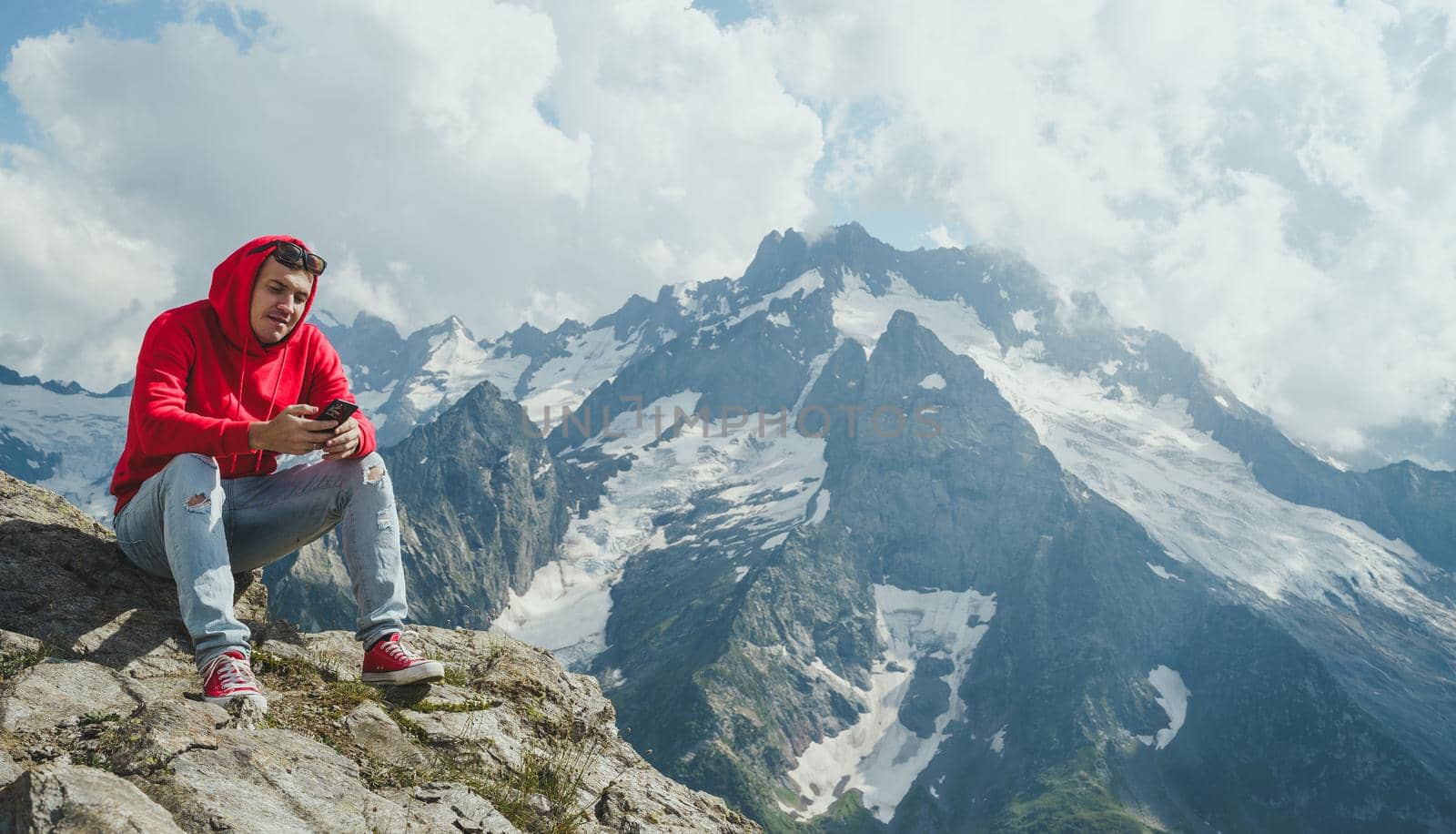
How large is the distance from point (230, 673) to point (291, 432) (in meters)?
1.68

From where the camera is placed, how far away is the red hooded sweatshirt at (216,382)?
608 centimetres

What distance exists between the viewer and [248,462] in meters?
6.82

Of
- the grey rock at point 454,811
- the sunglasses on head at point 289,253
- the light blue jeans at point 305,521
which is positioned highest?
the sunglasses on head at point 289,253

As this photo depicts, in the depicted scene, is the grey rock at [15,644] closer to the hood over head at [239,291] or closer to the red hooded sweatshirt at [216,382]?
the red hooded sweatshirt at [216,382]

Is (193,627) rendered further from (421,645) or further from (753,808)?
(753,808)

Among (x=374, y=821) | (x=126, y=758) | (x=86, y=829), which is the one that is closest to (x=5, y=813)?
(x=86, y=829)

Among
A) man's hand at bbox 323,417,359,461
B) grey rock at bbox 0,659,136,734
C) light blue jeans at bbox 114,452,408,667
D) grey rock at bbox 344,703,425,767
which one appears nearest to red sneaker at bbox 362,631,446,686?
light blue jeans at bbox 114,452,408,667

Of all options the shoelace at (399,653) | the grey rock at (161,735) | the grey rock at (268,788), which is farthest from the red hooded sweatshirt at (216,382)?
the grey rock at (268,788)

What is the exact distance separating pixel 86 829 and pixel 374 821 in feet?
5.21

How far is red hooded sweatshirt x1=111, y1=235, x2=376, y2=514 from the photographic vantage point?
6078mm

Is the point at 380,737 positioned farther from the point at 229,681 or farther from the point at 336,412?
the point at 336,412

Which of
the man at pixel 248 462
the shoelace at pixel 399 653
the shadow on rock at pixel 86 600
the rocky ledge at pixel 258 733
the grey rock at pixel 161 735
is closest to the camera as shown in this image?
the rocky ledge at pixel 258 733

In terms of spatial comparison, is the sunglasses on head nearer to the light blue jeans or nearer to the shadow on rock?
the light blue jeans

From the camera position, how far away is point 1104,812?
169000mm
